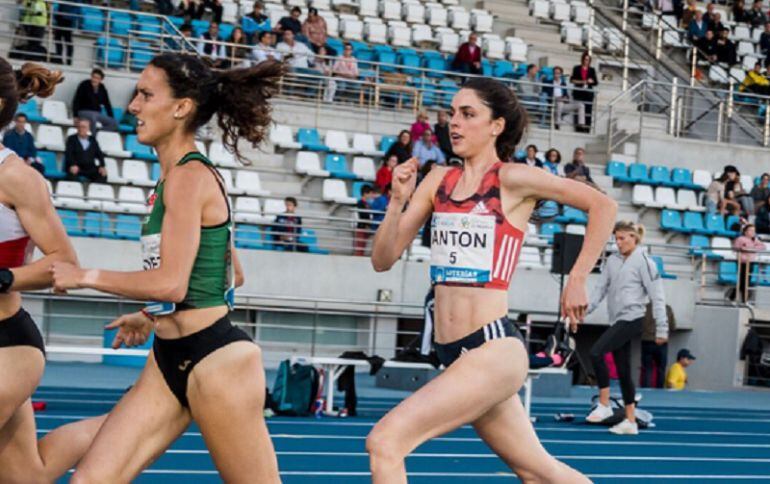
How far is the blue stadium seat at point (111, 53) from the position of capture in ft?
69.3

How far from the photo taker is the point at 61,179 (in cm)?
1875

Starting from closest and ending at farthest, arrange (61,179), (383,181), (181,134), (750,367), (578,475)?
(181,134) < (578,475) < (61,179) < (383,181) < (750,367)

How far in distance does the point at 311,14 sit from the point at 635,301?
11.9 m

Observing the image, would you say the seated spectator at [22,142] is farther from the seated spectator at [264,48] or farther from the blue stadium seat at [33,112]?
the seated spectator at [264,48]

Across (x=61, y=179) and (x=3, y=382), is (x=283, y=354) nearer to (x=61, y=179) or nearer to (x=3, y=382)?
(x=61, y=179)

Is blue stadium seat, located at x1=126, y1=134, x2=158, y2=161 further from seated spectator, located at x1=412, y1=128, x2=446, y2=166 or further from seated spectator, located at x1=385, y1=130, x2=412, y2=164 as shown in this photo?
seated spectator, located at x1=412, y1=128, x2=446, y2=166

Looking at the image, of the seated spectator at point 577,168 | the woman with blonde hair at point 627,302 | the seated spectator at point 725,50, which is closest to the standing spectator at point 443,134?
the seated spectator at point 577,168

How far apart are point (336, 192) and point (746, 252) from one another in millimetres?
5952

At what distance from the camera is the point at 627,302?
12.8 m

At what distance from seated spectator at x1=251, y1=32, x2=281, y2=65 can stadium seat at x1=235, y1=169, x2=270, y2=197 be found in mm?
1574

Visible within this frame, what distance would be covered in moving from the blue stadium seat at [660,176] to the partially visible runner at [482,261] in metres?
18.4

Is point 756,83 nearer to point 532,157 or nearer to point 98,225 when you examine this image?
point 532,157

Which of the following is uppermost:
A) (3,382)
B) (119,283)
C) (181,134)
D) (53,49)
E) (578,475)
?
(53,49)

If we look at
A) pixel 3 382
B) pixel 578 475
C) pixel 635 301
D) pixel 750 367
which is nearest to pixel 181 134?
pixel 3 382
